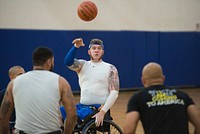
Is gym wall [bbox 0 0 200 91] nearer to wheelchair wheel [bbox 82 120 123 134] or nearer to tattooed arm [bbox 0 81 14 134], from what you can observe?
wheelchair wheel [bbox 82 120 123 134]

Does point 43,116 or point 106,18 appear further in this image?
point 106,18

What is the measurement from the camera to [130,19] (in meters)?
11.9

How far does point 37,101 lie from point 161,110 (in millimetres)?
1020

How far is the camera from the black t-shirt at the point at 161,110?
3.04 m

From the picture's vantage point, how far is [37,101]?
3.35 m

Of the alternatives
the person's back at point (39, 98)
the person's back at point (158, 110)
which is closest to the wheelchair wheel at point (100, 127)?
the person's back at point (39, 98)

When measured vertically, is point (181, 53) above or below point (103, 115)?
above

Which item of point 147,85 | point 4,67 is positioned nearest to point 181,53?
Answer: point 4,67

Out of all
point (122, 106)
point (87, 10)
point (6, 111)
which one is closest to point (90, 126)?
point (6, 111)

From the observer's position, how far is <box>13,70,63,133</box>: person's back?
11.0 ft

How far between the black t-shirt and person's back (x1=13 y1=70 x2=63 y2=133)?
26.9 inches

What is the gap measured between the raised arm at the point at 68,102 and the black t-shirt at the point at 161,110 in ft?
1.93

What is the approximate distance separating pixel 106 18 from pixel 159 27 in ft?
6.24

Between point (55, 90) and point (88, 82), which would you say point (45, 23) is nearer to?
point (88, 82)
